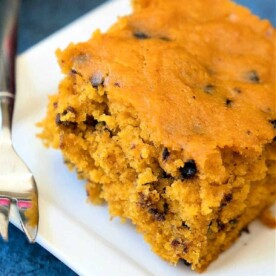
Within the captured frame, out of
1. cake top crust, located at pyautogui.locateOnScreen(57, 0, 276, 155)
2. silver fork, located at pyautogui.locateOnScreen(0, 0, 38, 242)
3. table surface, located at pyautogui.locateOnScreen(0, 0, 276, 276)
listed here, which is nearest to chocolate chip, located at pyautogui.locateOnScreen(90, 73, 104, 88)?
cake top crust, located at pyautogui.locateOnScreen(57, 0, 276, 155)

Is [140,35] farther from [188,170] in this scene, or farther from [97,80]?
[188,170]

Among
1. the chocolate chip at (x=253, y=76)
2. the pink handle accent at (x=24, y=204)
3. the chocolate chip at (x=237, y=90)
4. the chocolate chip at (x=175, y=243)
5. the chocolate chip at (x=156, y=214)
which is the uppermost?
the chocolate chip at (x=253, y=76)

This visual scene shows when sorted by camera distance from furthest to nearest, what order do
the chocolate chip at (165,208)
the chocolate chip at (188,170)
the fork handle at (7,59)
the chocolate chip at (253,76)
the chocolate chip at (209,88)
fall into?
the fork handle at (7,59), the chocolate chip at (253,76), the chocolate chip at (209,88), the chocolate chip at (165,208), the chocolate chip at (188,170)

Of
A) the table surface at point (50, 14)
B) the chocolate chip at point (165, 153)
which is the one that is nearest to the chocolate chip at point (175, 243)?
the chocolate chip at point (165, 153)

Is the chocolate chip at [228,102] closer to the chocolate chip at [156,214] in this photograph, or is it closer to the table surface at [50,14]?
the chocolate chip at [156,214]

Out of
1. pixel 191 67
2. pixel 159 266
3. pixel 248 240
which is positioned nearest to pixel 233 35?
pixel 191 67

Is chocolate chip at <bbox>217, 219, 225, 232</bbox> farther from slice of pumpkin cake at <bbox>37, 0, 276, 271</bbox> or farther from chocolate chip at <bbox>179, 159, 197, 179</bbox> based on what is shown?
chocolate chip at <bbox>179, 159, 197, 179</bbox>
